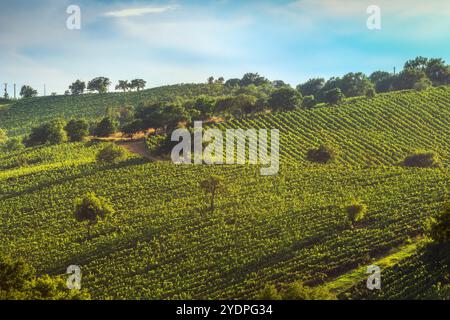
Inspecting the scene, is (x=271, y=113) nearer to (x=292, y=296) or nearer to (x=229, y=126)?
(x=229, y=126)

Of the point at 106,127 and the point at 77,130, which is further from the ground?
the point at 106,127

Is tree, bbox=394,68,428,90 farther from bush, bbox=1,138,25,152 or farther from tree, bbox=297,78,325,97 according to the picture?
bush, bbox=1,138,25,152

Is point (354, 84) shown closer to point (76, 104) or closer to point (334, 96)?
point (334, 96)

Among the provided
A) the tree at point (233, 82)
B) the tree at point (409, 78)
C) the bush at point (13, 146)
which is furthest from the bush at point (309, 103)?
the tree at point (233, 82)

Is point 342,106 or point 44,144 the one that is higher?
point 342,106

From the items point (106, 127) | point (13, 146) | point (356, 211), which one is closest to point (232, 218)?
point (356, 211)

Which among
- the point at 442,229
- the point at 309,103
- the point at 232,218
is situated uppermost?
the point at 309,103

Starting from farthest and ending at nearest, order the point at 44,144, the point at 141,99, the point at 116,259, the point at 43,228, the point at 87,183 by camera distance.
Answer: the point at 141,99 < the point at 44,144 < the point at 87,183 < the point at 43,228 < the point at 116,259

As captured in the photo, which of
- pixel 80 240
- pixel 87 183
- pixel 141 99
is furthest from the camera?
pixel 141 99
